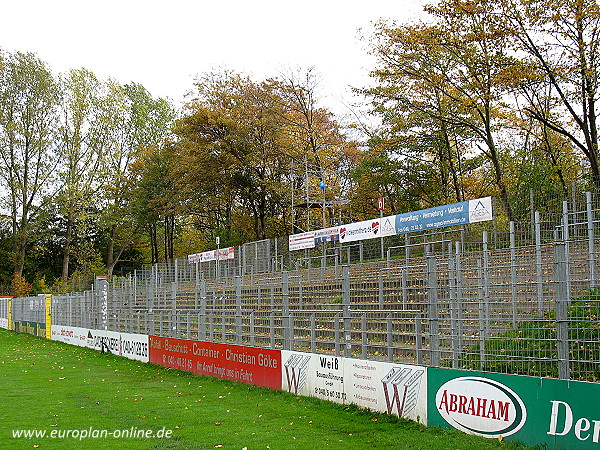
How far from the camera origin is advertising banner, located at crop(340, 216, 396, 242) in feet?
62.4

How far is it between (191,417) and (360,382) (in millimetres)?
2670

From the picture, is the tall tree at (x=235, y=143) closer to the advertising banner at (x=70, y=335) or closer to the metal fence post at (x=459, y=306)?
the advertising banner at (x=70, y=335)

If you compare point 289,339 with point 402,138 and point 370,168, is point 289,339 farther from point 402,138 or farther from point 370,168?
point 370,168

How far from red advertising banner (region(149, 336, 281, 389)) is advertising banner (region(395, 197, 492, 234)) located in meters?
5.48

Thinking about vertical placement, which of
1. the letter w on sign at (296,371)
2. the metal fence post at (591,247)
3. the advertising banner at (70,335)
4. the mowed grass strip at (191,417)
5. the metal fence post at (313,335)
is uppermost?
the metal fence post at (591,247)

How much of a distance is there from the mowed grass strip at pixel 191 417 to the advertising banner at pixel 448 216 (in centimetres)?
604

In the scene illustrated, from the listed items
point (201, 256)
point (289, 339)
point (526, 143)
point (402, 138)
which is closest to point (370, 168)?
point (402, 138)

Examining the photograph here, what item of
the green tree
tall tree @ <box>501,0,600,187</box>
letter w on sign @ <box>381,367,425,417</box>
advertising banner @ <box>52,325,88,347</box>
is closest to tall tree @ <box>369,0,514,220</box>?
tall tree @ <box>501,0,600,187</box>

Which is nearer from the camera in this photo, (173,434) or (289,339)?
(173,434)

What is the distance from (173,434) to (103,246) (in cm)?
5936

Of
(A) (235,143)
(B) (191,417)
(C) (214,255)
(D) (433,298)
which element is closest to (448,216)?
(D) (433,298)

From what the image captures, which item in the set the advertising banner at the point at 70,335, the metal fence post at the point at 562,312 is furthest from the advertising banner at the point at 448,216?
the advertising banner at the point at 70,335

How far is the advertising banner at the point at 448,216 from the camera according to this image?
15.1 metres

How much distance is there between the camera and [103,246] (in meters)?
66.1
